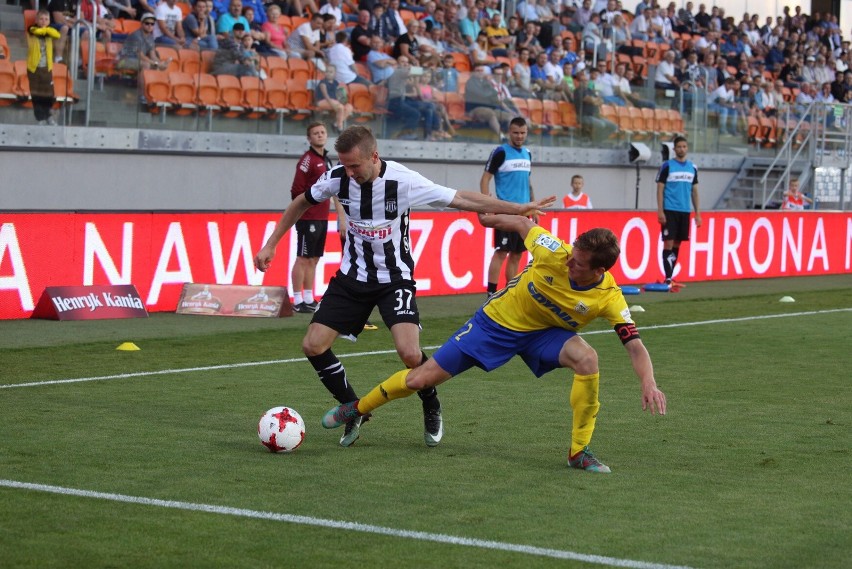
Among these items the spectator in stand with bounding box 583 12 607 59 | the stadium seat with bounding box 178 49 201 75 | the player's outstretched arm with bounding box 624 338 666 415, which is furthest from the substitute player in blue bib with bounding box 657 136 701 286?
the player's outstretched arm with bounding box 624 338 666 415

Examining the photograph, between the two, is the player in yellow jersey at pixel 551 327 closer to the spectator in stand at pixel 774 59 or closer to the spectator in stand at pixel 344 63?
the spectator in stand at pixel 344 63

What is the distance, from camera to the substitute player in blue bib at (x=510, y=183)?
1505 centimetres

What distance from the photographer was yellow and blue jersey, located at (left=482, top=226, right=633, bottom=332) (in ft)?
22.0

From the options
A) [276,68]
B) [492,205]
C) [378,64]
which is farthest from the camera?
[378,64]

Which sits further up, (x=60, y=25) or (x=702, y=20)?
(x=702, y=20)

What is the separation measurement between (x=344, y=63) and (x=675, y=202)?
17.9 ft

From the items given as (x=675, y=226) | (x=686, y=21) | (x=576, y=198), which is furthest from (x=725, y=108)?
(x=675, y=226)

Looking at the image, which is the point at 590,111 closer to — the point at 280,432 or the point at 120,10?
the point at 120,10

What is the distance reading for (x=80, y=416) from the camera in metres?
8.12

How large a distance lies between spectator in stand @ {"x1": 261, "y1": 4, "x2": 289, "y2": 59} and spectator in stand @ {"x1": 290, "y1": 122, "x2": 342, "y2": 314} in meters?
6.38

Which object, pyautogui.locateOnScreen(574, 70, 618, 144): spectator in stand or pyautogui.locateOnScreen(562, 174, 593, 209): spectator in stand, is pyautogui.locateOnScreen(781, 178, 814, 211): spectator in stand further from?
pyautogui.locateOnScreen(562, 174, 593, 209): spectator in stand

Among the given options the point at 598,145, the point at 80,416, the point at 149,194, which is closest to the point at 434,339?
the point at 80,416

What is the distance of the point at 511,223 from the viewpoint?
6824 mm

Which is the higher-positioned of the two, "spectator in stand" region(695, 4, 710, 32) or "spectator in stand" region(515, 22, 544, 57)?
"spectator in stand" region(695, 4, 710, 32)
